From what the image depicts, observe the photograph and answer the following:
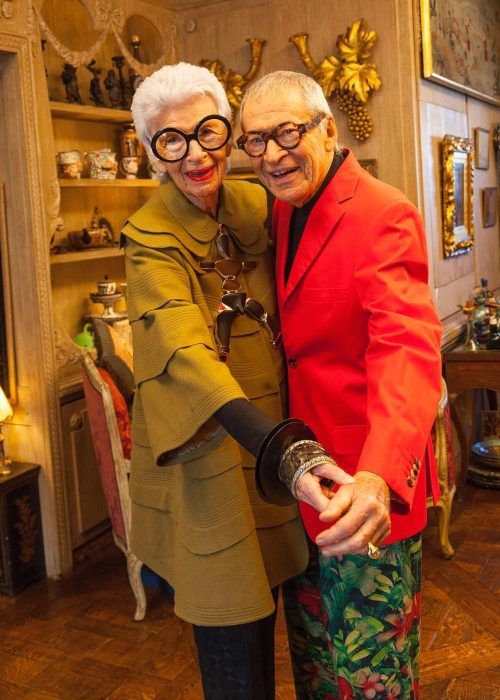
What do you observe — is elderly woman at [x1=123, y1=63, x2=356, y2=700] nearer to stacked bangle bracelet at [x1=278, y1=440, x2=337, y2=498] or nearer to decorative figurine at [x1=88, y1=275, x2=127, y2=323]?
stacked bangle bracelet at [x1=278, y1=440, x2=337, y2=498]

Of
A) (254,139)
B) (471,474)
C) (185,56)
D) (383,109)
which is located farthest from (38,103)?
(471,474)

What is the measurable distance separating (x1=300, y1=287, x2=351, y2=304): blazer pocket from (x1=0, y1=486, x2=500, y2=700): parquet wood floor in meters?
1.65

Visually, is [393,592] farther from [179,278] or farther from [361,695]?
[179,278]

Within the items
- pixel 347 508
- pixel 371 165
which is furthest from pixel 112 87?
pixel 347 508

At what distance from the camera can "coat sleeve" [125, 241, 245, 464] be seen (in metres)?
1.39

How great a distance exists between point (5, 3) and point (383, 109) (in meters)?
1.90

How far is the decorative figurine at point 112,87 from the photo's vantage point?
419cm

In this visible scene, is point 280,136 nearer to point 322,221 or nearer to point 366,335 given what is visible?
point 322,221

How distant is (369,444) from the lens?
1317mm

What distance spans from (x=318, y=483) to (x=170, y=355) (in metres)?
0.38

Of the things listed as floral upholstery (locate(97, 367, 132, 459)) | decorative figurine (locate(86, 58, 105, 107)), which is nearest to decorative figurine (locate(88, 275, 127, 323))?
floral upholstery (locate(97, 367, 132, 459))

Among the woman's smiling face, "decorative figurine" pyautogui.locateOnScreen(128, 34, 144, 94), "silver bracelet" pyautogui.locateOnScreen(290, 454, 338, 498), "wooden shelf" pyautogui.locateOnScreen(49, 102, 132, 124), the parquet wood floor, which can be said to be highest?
"decorative figurine" pyautogui.locateOnScreen(128, 34, 144, 94)

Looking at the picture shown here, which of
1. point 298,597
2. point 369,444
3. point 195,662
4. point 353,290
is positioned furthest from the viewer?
point 195,662

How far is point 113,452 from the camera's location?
3.35 metres
